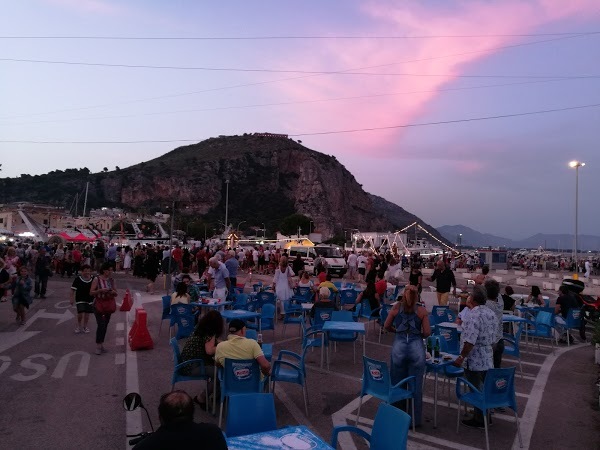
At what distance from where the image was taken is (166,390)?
6.95 metres

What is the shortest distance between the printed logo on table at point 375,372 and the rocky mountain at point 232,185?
122293mm

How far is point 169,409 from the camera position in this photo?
2939 mm

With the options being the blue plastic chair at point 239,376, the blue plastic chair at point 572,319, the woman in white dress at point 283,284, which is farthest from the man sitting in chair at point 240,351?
the blue plastic chair at point 572,319

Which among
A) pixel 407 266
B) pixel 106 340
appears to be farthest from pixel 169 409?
pixel 407 266

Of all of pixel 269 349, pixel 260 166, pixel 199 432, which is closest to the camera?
pixel 199 432

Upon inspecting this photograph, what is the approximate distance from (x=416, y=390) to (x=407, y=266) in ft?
124

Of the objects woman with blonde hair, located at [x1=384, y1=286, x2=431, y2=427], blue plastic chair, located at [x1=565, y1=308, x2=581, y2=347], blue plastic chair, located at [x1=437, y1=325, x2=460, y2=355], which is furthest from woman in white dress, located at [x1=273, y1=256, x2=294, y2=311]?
woman with blonde hair, located at [x1=384, y1=286, x2=431, y2=427]

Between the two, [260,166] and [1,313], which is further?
[260,166]

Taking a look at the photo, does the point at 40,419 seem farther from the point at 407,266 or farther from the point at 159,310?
the point at 407,266

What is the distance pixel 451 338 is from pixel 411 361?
2514mm

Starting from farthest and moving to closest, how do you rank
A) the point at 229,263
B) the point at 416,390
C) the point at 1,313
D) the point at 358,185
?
1. the point at 358,185
2. the point at 229,263
3. the point at 1,313
4. the point at 416,390

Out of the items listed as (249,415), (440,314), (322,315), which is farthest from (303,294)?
(249,415)

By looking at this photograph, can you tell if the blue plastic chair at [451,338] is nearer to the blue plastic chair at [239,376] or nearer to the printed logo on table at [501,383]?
the printed logo on table at [501,383]

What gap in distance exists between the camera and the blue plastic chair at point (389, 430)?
11.6ft
